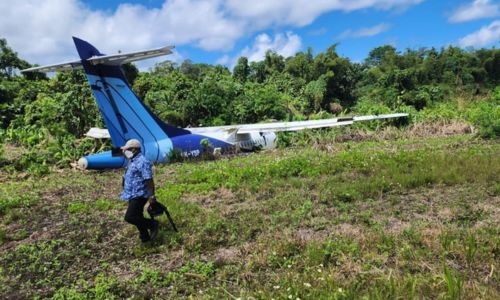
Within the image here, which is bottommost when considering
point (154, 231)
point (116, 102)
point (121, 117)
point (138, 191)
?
point (154, 231)

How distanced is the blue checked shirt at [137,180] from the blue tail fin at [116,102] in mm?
6309

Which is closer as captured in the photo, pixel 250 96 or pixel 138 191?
pixel 138 191

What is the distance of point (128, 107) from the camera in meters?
13.6

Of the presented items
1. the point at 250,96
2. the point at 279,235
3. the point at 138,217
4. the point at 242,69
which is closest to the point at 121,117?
the point at 138,217

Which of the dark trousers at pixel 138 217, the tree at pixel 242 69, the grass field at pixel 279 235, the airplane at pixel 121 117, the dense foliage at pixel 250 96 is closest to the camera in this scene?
the grass field at pixel 279 235

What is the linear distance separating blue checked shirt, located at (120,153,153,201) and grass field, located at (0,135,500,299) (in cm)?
80

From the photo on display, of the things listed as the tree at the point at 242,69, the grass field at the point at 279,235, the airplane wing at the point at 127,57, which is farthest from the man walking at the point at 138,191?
the tree at the point at 242,69

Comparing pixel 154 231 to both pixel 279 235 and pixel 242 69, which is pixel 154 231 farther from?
pixel 242 69

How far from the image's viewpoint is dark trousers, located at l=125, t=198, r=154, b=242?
279 inches

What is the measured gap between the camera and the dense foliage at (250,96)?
1872 cm

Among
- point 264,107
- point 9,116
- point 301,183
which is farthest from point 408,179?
point 9,116

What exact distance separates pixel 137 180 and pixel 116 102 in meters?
6.76

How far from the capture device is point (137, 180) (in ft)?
23.5

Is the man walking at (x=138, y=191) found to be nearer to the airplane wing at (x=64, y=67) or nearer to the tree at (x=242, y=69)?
the airplane wing at (x=64, y=67)
